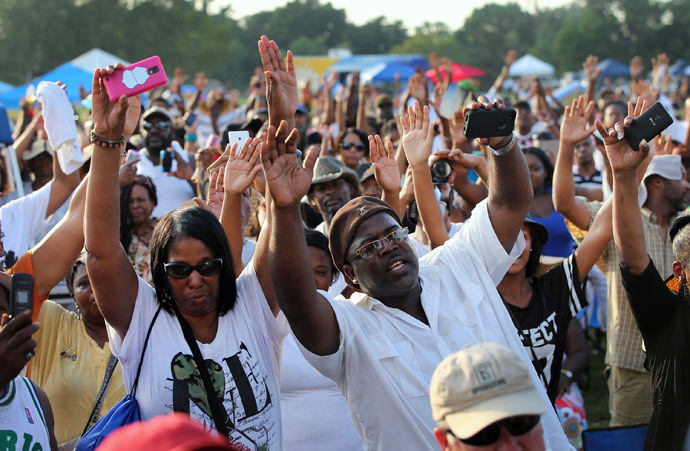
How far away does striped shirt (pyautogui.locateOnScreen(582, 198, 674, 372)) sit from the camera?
4887 mm

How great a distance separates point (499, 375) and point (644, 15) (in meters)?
74.3

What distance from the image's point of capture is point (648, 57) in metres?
64.0

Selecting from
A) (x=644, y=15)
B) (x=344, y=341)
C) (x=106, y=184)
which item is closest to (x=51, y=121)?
(x=106, y=184)

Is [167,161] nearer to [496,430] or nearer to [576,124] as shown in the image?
[576,124]

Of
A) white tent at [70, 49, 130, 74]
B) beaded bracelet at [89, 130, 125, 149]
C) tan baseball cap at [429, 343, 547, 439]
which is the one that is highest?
white tent at [70, 49, 130, 74]

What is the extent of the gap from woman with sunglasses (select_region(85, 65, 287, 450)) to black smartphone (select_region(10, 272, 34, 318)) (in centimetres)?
36

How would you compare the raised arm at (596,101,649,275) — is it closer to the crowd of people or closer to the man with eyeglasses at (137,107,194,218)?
the crowd of people

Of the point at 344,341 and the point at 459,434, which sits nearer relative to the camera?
the point at 459,434

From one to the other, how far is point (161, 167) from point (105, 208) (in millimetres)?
4796

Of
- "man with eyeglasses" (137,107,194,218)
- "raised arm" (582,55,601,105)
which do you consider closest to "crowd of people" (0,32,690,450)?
"man with eyeglasses" (137,107,194,218)

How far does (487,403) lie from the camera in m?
1.89

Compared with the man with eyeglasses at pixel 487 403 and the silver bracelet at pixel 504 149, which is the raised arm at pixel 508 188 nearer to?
the silver bracelet at pixel 504 149

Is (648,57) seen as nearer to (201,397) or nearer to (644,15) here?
(644,15)

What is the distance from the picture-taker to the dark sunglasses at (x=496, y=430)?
1894 millimetres
